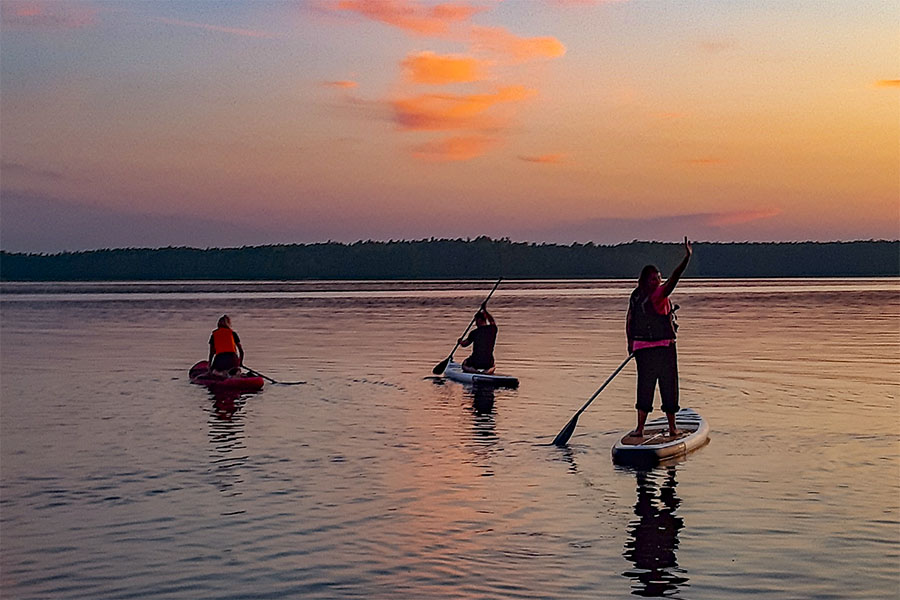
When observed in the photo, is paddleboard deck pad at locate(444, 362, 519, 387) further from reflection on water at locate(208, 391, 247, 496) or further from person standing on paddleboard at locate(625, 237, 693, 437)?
person standing on paddleboard at locate(625, 237, 693, 437)

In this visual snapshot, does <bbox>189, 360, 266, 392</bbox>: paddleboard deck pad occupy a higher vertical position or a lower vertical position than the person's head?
lower

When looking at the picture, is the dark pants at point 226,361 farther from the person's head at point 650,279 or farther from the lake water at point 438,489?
the person's head at point 650,279

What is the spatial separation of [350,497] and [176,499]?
2.02m

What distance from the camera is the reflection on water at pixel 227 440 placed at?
14992 millimetres

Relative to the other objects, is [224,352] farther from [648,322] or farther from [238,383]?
[648,322]

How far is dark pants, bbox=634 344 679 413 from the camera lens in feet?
52.7

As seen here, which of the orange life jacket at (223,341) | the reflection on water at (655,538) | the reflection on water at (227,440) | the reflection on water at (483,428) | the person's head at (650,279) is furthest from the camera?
the orange life jacket at (223,341)

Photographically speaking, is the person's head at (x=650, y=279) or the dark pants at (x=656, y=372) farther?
the dark pants at (x=656, y=372)

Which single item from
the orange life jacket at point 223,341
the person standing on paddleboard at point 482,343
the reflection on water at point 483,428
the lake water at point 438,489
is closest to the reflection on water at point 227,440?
the lake water at point 438,489

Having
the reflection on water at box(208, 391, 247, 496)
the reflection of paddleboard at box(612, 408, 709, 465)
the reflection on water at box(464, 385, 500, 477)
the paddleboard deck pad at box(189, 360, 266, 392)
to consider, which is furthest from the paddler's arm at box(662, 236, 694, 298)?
the paddleboard deck pad at box(189, 360, 266, 392)

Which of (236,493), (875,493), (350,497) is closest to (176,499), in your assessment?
(236,493)

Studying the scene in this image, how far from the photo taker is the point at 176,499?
13828mm

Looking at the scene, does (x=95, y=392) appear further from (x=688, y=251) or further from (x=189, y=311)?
(x=189, y=311)

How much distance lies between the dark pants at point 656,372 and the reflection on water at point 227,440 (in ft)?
18.1
